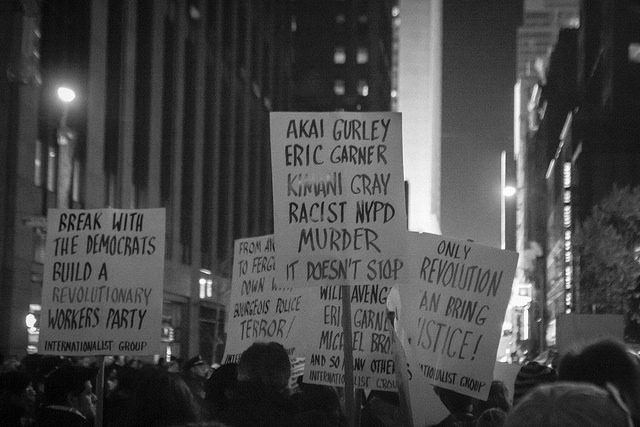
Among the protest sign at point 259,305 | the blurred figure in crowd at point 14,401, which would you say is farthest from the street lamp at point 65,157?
the blurred figure in crowd at point 14,401

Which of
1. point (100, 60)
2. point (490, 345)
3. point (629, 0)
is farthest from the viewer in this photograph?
point (629, 0)

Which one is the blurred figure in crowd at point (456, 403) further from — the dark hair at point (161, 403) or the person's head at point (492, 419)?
the dark hair at point (161, 403)

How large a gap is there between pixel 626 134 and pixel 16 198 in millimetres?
50652

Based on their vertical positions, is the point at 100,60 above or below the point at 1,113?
above

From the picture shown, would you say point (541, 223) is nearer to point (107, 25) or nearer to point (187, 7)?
point (187, 7)

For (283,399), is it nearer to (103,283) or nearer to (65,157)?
(103,283)

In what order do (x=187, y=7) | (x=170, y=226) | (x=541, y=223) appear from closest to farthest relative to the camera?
(x=170, y=226)
(x=187, y=7)
(x=541, y=223)

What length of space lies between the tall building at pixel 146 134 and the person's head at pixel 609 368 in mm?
19208

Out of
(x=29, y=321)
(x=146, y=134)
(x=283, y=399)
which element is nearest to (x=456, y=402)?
(x=283, y=399)

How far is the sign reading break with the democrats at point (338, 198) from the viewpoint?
23.0ft

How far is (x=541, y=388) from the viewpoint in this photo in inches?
116

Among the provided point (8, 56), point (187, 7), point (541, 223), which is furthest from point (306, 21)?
point (8, 56)

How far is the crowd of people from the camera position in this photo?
2875mm

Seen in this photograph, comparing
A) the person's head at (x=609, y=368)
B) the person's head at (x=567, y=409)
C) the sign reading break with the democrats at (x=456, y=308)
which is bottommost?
the person's head at (x=567, y=409)
